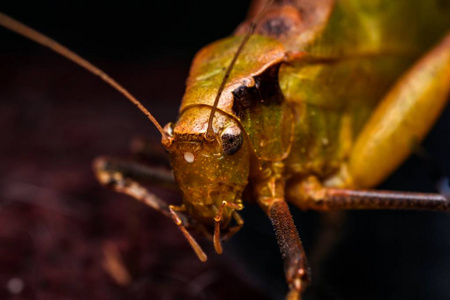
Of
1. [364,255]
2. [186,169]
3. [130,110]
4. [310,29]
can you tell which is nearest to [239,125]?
[186,169]

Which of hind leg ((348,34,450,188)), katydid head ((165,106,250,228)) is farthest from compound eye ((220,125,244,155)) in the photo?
hind leg ((348,34,450,188))

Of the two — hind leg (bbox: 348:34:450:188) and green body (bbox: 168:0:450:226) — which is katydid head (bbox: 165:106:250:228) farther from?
hind leg (bbox: 348:34:450:188)

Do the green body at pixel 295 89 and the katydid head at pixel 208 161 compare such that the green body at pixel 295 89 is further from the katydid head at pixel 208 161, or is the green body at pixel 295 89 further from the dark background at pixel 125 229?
the dark background at pixel 125 229

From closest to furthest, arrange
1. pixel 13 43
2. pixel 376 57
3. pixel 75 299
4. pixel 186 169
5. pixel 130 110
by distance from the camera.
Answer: pixel 186 169 → pixel 75 299 → pixel 376 57 → pixel 130 110 → pixel 13 43

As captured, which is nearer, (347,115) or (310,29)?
(310,29)

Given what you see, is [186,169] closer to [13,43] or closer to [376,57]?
[376,57]

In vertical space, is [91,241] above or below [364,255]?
above

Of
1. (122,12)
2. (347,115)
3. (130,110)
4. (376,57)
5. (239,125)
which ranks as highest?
(122,12)

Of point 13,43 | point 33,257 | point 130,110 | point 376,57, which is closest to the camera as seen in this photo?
point 33,257
